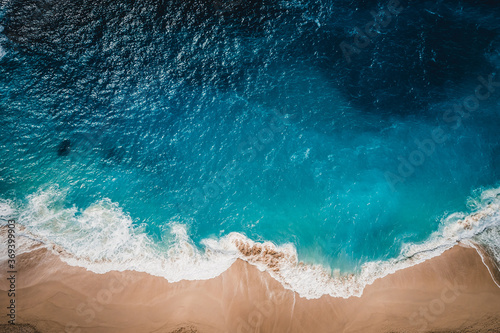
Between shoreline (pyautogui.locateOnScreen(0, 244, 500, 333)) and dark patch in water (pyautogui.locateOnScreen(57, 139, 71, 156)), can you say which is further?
dark patch in water (pyautogui.locateOnScreen(57, 139, 71, 156))

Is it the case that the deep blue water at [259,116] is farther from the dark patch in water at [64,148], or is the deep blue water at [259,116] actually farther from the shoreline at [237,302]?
the shoreline at [237,302]

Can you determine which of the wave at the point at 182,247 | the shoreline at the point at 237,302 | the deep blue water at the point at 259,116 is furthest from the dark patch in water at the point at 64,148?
the shoreline at the point at 237,302

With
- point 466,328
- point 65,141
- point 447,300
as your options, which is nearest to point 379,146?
point 447,300

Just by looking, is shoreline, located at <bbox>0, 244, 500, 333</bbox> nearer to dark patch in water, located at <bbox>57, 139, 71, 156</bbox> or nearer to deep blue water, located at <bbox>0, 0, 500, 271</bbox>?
deep blue water, located at <bbox>0, 0, 500, 271</bbox>

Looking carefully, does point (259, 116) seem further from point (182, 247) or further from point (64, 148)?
point (64, 148)

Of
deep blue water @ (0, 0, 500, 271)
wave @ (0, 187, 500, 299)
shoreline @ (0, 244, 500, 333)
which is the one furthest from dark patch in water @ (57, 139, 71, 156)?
shoreline @ (0, 244, 500, 333)

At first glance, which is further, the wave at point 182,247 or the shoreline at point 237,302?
the wave at point 182,247
